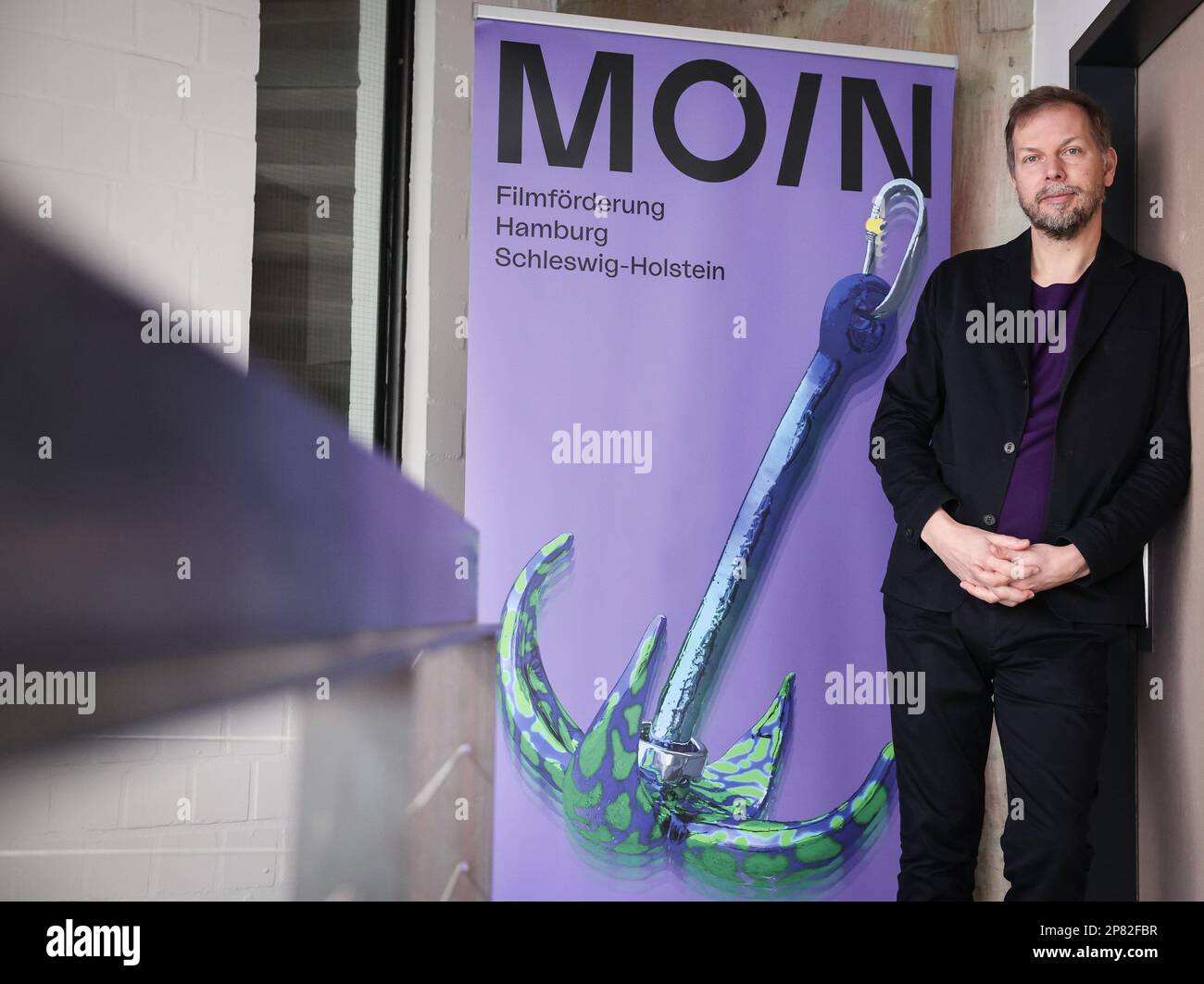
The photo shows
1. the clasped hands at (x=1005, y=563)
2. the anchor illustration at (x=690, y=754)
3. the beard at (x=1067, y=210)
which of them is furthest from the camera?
the anchor illustration at (x=690, y=754)

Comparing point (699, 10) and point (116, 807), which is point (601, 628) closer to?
point (116, 807)

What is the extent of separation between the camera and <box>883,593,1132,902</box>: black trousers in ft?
6.06

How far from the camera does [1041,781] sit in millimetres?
1855

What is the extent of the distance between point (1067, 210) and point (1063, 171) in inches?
3.1

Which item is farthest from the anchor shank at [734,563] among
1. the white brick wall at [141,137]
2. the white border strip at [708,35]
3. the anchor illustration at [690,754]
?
the white brick wall at [141,137]

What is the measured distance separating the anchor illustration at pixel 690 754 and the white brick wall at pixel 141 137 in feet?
3.13

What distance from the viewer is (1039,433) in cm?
197

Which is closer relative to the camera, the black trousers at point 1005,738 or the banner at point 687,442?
the black trousers at point 1005,738

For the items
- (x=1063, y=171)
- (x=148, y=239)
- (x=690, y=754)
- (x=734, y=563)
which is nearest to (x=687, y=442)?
(x=734, y=563)

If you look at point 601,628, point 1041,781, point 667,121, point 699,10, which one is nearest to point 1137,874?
point 1041,781

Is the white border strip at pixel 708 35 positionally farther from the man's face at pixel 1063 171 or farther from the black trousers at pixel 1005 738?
the black trousers at pixel 1005 738

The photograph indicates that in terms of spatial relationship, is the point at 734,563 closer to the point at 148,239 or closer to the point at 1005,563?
the point at 1005,563

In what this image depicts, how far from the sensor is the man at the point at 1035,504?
1.86 metres

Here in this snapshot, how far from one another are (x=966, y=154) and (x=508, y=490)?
4.66 feet
